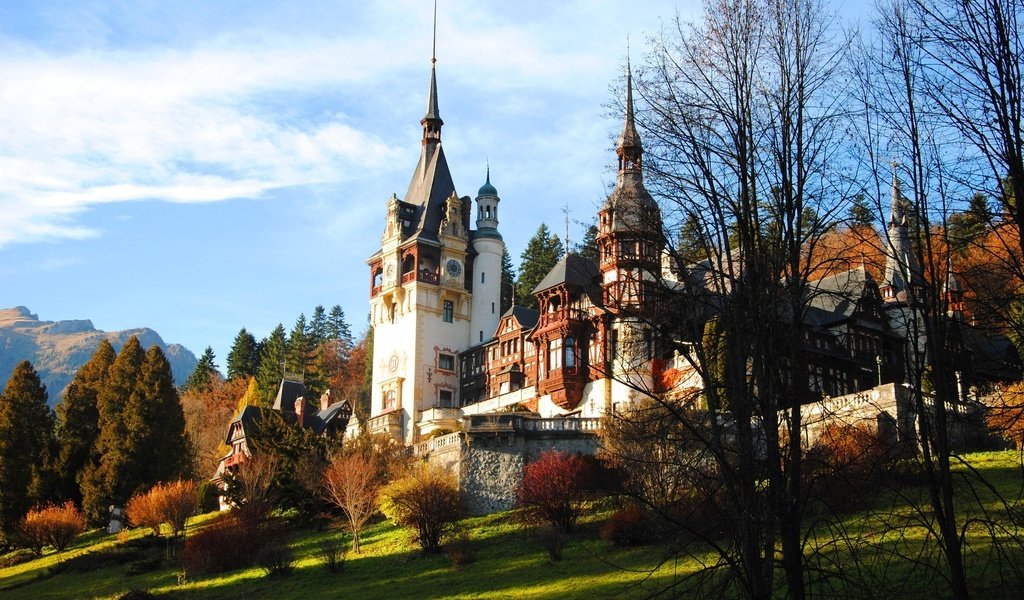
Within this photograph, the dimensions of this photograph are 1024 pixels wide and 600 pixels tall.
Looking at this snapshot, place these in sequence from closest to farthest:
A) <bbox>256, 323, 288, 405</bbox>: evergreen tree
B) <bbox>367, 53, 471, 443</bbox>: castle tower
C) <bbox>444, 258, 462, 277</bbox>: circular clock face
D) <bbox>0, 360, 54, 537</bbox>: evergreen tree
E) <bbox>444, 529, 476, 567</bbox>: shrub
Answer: <bbox>444, 529, 476, 567</bbox>: shrub, <bbox>0, 360, 54, 537</bbox>: evergreen tree, <bbox>367, 53, 471, 443</bbox>: castle tower, <bbox>444, 258, 462, 277</bbox>: circular clock face, <bbox>256, 323, 288, 405</bbox>: evergreen tree

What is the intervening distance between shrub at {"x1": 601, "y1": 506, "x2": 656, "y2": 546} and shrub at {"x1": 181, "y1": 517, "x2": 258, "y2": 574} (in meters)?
16.3

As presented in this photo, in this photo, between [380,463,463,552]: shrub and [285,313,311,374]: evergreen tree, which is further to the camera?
[285,313,311,374]: evergreen tree

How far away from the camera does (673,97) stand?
17.3 metres

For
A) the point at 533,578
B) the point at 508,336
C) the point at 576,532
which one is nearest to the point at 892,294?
the point at 508,336

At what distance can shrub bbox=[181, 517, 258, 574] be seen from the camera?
46062 mm

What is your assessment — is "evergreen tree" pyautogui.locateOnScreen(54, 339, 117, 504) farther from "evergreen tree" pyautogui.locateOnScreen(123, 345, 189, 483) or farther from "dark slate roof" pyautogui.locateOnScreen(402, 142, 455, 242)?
"dark slate roof" pyautogui.locateOnScreen(402, 142, 455, 242)

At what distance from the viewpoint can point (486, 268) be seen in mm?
74125

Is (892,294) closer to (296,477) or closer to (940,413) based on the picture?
(296,477)

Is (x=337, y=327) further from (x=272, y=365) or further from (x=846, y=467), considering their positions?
(x=846, y=467)

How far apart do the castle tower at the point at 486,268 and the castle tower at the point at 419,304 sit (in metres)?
0.68

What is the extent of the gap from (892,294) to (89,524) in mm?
46369

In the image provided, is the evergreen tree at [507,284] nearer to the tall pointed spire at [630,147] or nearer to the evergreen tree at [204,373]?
the evergreen tree at [204,373]

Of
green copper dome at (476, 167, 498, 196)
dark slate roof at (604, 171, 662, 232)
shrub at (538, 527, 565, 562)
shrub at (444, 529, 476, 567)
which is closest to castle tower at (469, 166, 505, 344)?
green copper dome at (476, 167, 498, 196)

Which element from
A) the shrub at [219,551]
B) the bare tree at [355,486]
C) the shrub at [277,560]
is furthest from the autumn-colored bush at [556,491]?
the shrub at [219,551]
